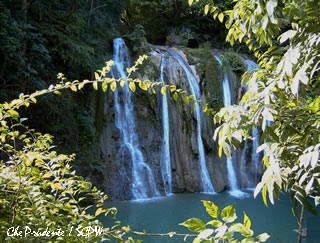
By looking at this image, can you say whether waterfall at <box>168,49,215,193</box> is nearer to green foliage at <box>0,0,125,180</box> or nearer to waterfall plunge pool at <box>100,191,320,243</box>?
waterfall plunge pool at <box>100,191,320,243</box>

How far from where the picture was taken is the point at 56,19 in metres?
8.52

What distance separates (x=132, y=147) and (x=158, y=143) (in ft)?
3.27

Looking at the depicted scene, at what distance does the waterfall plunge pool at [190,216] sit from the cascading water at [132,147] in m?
0.60

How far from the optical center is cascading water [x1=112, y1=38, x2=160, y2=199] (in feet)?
31.3

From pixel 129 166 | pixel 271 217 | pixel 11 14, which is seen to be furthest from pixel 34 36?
pixel 271 217

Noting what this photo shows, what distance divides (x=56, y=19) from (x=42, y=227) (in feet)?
27.6

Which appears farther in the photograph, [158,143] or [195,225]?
[158,143]

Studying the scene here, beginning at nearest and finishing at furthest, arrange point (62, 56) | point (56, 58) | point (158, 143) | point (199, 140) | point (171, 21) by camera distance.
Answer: point (62, 56)
point (56, 58)
point (158, 143)
point (199, 140)
point (171, 21)

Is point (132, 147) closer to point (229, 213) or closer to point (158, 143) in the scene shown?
point (158, 143)

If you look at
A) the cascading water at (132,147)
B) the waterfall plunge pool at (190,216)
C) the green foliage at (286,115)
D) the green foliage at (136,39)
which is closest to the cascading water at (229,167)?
the waterfall plunge pool at (190,216)

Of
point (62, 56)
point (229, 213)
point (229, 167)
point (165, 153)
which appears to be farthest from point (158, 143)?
point (229, 213)

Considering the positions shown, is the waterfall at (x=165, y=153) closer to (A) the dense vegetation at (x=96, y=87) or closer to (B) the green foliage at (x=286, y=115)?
(A) the dense vegetation at (x=96, y=87)

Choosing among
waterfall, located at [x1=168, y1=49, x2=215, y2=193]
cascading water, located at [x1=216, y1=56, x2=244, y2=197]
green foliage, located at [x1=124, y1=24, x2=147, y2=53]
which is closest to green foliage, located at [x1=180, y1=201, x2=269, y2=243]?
cascading water, located at [x1=216, y1=56, x2=244, y2=197]

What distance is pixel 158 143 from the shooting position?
34.3 feet
